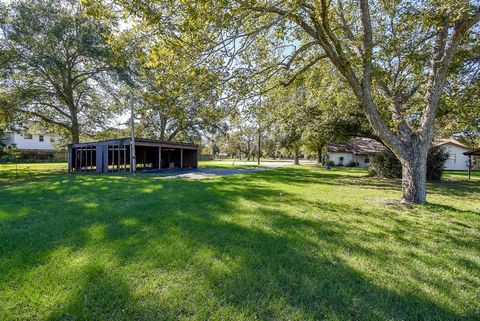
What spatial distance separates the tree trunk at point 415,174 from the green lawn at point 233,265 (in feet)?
5.53

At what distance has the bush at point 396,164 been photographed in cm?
1585

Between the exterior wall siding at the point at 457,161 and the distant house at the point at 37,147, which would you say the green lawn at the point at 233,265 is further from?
the distant house at the point at 37,147

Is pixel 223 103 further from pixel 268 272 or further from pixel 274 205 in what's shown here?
pixel 268 272

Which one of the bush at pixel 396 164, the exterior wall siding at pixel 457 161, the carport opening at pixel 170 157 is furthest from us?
the exterior wall siding at pixel 457 161

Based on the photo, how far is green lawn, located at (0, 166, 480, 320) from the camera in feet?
7.74

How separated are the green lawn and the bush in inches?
476

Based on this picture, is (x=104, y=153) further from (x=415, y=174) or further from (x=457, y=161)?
(x=457, y=161)

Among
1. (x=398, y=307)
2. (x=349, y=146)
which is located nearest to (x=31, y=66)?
(x=398, y=307)

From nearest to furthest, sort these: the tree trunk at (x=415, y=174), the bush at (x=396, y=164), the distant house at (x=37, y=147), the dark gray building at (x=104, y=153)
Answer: the tree trunk at (x=415, y=174), the bush at (x=396, y=164), the dark gray building at (x=104, y=153), the distant house at (x=37, y=147)

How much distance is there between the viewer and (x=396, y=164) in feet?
55.1

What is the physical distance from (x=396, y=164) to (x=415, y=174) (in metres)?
10.8

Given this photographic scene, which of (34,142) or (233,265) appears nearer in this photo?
(233,265)

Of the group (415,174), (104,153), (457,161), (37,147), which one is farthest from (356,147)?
(37,147)

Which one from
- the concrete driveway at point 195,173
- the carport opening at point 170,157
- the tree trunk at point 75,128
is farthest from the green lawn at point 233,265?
the carport opening at point 170,157
